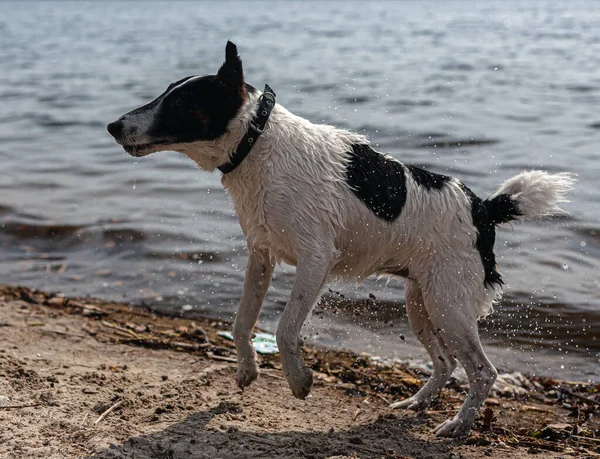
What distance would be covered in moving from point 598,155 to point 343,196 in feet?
23.5

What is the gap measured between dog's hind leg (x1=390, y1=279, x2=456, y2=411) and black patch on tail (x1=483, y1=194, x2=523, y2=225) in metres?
0.66

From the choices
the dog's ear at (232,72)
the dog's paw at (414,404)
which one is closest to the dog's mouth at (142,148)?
the dog's ear at (232,72)

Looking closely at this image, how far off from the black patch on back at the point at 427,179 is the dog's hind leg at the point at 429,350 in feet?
2.05

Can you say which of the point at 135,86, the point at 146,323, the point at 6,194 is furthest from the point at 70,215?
the point at 135,86

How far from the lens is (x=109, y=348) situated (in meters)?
6.06

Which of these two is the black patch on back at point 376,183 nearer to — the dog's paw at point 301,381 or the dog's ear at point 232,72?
the dog's ear at point 232,72

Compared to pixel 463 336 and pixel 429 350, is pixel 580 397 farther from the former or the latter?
pixel 463 336

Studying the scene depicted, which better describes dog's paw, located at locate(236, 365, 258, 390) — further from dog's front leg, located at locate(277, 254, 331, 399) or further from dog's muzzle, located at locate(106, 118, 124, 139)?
dog's muzzle, located at locate(106, 118, 124, 139)

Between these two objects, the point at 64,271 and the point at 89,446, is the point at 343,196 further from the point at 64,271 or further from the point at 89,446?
the point at 64,271

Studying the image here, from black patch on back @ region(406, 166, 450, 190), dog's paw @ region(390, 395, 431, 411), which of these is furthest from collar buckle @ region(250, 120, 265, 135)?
dog's paw @ region(390, 395, 431, 411)

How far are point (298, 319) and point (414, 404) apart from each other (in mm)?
1176

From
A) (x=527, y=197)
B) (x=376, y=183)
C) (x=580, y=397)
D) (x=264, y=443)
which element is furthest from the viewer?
(x=580, y=397)

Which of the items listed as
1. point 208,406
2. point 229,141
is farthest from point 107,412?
point 229,141

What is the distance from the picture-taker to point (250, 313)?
5137 millimetres
